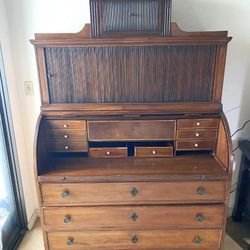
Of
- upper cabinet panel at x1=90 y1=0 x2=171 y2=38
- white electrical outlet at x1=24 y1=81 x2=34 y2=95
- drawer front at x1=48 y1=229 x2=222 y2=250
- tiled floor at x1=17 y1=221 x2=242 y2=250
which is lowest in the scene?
tiled floor at x1=17 y1=221 x2=242 y2=250

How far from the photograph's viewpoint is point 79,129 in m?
1.52

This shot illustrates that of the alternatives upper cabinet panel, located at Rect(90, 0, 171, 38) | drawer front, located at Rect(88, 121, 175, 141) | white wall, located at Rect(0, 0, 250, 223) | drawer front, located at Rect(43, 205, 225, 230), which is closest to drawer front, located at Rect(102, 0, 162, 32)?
upper cabinet panel, located at Rect(90, 0, 171, 38)

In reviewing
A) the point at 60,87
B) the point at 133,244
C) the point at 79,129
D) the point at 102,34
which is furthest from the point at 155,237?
the point at 102,34

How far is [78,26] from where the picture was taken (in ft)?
5.60

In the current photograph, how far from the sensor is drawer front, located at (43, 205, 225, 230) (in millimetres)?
1459

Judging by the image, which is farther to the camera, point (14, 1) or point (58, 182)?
point (14, 1)

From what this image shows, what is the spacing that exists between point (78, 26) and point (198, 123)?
3.37ft

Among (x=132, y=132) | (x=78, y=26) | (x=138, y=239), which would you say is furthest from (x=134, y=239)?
(x=78, y=26)

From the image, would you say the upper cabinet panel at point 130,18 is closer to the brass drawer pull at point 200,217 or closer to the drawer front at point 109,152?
the drawer front at point 109,152

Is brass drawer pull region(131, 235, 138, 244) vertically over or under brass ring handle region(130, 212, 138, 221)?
under

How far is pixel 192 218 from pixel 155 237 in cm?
26

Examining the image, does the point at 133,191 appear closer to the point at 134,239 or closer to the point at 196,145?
the point at 134,239

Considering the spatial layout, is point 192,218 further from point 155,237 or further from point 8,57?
point 8,57

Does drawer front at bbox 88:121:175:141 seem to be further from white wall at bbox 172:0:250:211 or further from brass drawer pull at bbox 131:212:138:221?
white wall at bbox 172:0:250:211
